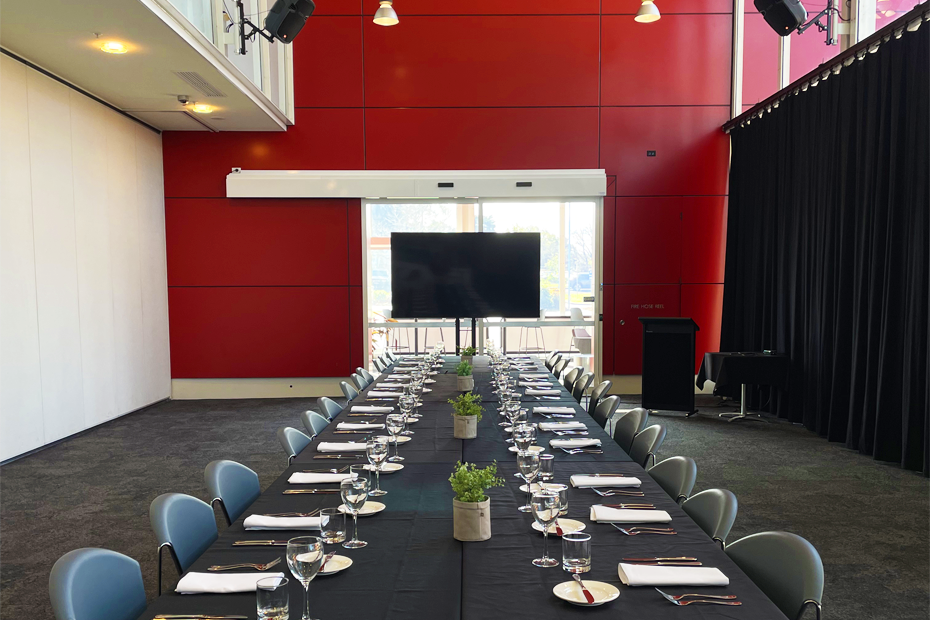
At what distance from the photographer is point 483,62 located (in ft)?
32.7

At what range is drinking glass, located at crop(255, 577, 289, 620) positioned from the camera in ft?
5.41

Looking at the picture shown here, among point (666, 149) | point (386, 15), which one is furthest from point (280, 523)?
point (666, 149)

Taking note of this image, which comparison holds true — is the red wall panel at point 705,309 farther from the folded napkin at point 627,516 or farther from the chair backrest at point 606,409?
the folded napkin at point 627,516

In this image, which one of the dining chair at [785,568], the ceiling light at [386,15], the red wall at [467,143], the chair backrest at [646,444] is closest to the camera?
the dining chair at [785,568]

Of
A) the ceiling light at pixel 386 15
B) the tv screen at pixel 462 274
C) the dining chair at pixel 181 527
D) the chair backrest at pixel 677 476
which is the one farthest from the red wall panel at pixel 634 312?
the dining chair at pixel 181 527

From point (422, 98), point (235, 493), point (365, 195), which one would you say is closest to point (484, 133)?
point (422, 98)

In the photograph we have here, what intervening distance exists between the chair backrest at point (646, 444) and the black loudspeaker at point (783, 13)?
495cm

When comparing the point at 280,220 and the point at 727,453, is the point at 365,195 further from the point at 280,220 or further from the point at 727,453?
the point at 727,453

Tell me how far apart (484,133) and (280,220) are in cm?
318

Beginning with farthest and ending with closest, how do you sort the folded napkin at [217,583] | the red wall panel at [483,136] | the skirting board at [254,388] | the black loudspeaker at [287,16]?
the skirting board at [254,388] < the red wall panel at [483,136] < the black loudspeaker at [287,16] < the folded napkin at [217,583]

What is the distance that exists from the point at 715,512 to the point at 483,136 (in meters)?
8.04

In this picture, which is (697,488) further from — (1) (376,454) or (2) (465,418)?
(1) (376,454)

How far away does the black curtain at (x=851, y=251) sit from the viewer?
5.98m

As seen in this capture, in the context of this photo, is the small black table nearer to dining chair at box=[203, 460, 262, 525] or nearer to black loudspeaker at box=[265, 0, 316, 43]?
black loudspeaker at box=[265, 0, 316, 43]
